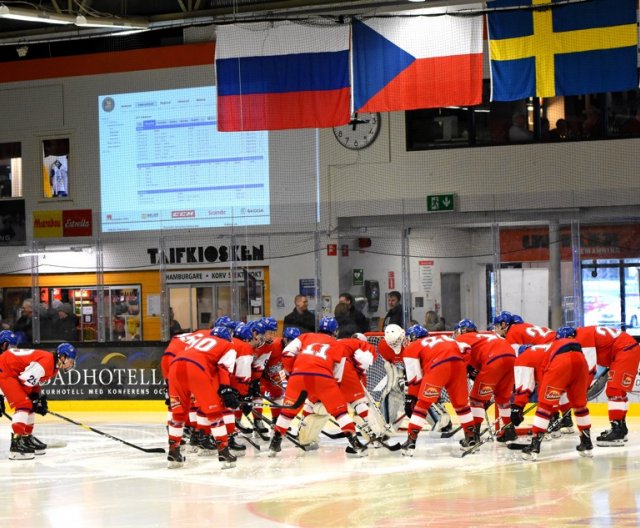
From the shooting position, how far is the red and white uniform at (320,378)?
960cm

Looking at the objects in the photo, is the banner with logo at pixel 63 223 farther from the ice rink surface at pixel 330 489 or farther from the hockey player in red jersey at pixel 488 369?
the hockey player in red jersey at pixel 488 369

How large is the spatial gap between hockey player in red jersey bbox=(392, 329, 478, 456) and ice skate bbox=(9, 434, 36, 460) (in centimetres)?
343

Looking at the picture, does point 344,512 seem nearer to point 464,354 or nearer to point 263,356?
point 464,354

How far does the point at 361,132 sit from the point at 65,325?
5.50 m

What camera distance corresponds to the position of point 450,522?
7012mm

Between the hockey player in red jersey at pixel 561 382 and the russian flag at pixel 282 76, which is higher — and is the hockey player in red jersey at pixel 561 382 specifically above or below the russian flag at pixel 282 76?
below

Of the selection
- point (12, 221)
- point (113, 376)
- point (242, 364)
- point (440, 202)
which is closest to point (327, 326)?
point (242, 364)

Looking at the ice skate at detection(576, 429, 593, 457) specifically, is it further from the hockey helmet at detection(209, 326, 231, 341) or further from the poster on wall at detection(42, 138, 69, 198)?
the poster on wall at detection(42, 138, 69, 198)

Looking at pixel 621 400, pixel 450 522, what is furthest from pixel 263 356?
pixel 450 522

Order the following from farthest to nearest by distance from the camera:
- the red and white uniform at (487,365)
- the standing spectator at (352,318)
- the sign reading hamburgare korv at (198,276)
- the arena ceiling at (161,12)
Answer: the sign reading hamburgare korv at (198,276), the arena ceiling at (161,12), the standing spectator at (352,318), the red and white uniform at (487,365)

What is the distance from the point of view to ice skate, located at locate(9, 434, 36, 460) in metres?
10.4

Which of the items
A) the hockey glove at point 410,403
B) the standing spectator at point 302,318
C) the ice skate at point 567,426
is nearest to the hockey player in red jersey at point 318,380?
the hockey glove at point 410,403

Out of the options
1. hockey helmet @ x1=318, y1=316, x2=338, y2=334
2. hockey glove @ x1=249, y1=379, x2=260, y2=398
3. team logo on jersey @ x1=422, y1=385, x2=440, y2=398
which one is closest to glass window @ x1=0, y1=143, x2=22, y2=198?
hockey glove @ x1=249, y1=379, x2=260, y2=398

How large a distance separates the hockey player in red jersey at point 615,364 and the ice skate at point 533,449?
1.02 metres
